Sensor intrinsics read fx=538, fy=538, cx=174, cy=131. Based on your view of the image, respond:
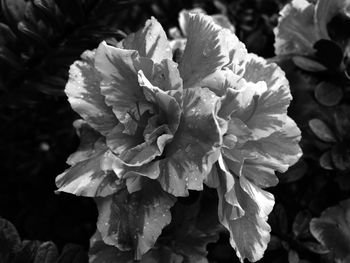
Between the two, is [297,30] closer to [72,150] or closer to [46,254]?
[72,150]

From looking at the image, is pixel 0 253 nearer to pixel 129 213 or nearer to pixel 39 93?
pixel 129 213

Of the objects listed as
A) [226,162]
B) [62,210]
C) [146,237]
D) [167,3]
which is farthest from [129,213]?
[167,3]

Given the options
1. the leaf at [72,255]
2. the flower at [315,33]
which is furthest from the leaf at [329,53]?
the leaf at [72,255]

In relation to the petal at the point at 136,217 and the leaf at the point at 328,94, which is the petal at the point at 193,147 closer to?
the petal at the point at 136,217

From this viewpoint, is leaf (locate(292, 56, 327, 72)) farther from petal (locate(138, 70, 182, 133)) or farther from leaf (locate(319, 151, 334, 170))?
petal (locate(138, 70, 182, 133))

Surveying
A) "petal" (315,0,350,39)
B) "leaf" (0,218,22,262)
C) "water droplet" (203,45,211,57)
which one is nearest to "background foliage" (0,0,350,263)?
"leaf" (0,218,22,262)

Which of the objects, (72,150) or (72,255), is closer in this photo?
(72,255)

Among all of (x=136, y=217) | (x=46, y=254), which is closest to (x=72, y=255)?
(x=46, y=254)
